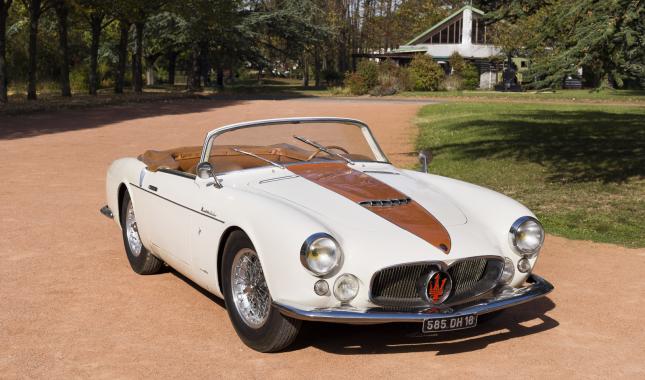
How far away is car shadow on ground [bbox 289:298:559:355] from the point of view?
5.06 meters

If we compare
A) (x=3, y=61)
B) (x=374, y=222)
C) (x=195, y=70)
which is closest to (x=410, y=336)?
(x=374, y=222)

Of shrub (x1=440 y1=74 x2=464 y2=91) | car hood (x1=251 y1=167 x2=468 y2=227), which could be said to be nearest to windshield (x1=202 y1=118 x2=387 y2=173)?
car hood (x1=251 y1=167 x2=468 y2=227)

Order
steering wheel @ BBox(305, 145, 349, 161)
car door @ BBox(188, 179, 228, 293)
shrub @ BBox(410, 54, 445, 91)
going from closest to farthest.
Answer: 1. car door @ BBox(188, 179, 228, 293)
2. steering wheel @ BBox(305, 145, 349, 161)
3. shrub @ BBox(410, 54, 445, 91)

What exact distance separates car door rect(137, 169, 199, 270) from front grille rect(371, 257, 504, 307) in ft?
5.31

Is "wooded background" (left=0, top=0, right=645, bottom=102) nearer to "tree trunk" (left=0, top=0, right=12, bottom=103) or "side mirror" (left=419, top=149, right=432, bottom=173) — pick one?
"tree trunk" (left=0, top=0, right=12, bottom=103)

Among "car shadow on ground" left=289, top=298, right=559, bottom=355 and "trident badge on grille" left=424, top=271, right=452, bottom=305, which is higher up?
"trident badge on grille" left=424, top=271, right=452, bottom=305

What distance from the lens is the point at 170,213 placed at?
5.98 m

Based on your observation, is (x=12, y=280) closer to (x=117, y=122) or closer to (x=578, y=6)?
(x=578, y=6)

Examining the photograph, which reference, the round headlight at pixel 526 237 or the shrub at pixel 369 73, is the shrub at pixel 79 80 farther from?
the round headlight at pixel 526 237

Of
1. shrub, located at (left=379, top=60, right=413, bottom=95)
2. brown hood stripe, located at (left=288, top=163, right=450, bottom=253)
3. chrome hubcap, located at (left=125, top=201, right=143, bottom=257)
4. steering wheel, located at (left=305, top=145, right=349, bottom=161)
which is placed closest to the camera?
brown hood stripe, located at (left=288, top=163, right=450, bottom=253)

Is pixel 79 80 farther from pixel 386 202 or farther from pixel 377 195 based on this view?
pixel 386 202

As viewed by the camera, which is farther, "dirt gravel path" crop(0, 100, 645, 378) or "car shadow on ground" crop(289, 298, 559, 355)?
"car shadow on ground" crop(289, 298, 559, 355)

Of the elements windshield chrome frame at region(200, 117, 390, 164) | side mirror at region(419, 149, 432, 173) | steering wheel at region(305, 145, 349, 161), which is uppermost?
windshield chrome frame at region(200, 117, 390, 164)

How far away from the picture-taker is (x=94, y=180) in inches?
490
